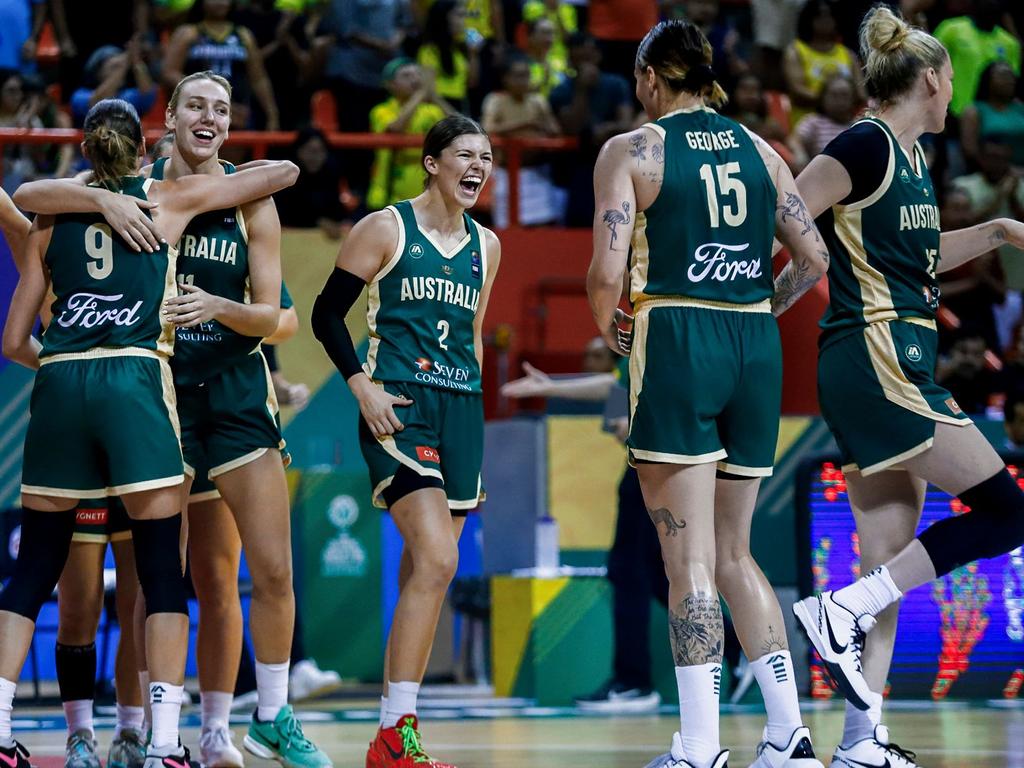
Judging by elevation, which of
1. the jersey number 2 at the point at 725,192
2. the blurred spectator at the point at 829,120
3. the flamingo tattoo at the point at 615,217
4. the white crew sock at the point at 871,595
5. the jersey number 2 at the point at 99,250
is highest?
the blurred spectator at the point at 829,120

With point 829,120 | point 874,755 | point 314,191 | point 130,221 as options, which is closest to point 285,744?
point 130,221

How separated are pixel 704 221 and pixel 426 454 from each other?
4.19 ft

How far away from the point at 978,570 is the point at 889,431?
3582 millimetres

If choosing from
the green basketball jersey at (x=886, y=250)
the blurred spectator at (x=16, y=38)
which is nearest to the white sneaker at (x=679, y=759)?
the green basketball jersey at (x=886, y=250)

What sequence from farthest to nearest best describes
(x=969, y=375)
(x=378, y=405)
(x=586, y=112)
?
(x=586, y=112), (x=969, y=375), (x=378, y=405)

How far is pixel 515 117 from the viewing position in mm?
12883

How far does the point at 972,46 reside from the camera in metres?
14.4

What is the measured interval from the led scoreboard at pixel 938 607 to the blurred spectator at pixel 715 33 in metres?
6.32

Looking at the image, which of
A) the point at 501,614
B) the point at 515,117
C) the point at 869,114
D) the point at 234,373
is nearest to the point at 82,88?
the point at 515,117

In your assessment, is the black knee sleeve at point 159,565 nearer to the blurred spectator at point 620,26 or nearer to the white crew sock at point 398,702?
the white crew sock at point 398,702

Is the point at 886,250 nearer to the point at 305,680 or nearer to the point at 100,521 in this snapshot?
the point at 100,521

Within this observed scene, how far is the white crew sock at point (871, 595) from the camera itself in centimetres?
508

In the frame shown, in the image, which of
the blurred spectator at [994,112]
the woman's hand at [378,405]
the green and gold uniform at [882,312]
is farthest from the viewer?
the blurred spectator at [994,112]

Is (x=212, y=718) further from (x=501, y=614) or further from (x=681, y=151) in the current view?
(x=501, y=614)
